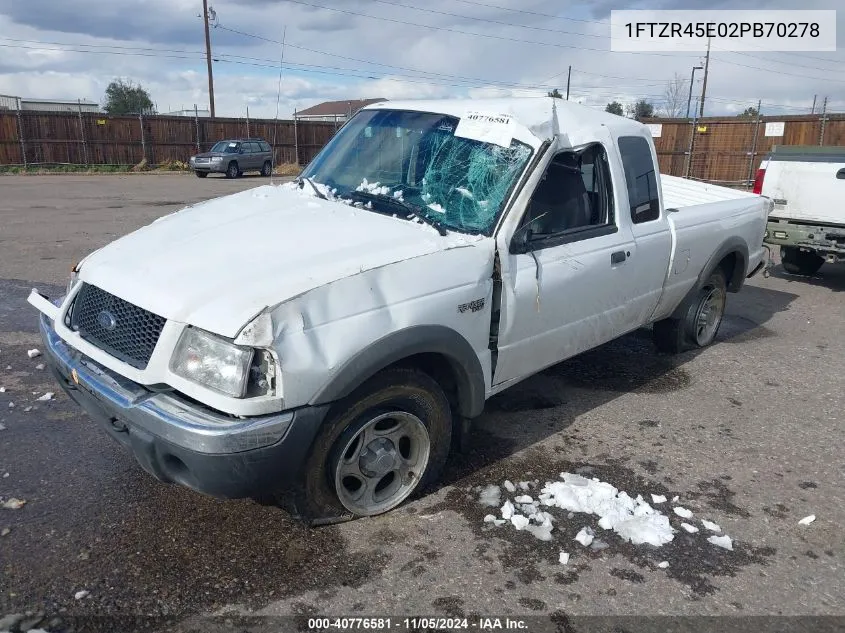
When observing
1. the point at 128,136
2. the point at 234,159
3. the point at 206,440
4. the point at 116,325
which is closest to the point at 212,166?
the point at 234,159

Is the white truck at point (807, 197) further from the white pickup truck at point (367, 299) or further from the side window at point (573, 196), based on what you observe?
the side window at point (573, 196)

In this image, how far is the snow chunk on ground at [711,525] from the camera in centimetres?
342

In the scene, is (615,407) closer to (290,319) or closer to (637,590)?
(637,590)

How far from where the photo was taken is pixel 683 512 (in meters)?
3.53

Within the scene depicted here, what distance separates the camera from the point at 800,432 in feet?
15.2

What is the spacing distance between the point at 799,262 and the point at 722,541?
7708 mm

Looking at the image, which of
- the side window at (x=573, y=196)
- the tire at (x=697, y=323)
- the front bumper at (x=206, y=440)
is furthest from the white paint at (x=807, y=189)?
the front bumper at (x=206, y=440)

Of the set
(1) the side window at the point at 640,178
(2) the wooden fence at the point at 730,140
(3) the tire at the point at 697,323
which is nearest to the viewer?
(1) the side window at the point at 640,178

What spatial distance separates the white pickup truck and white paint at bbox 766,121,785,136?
69.2 feet

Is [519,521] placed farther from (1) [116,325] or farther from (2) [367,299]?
(1) [116,325]

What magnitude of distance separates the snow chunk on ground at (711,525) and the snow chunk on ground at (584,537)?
0.62 m

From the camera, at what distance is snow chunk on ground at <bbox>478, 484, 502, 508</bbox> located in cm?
358

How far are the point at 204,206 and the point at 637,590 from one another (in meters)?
3.18

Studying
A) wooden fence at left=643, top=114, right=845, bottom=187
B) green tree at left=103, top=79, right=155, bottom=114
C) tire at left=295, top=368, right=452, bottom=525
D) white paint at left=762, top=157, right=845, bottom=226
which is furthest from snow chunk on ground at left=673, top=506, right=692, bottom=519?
green tree at left=103, top=79, right=155, bottom=114
